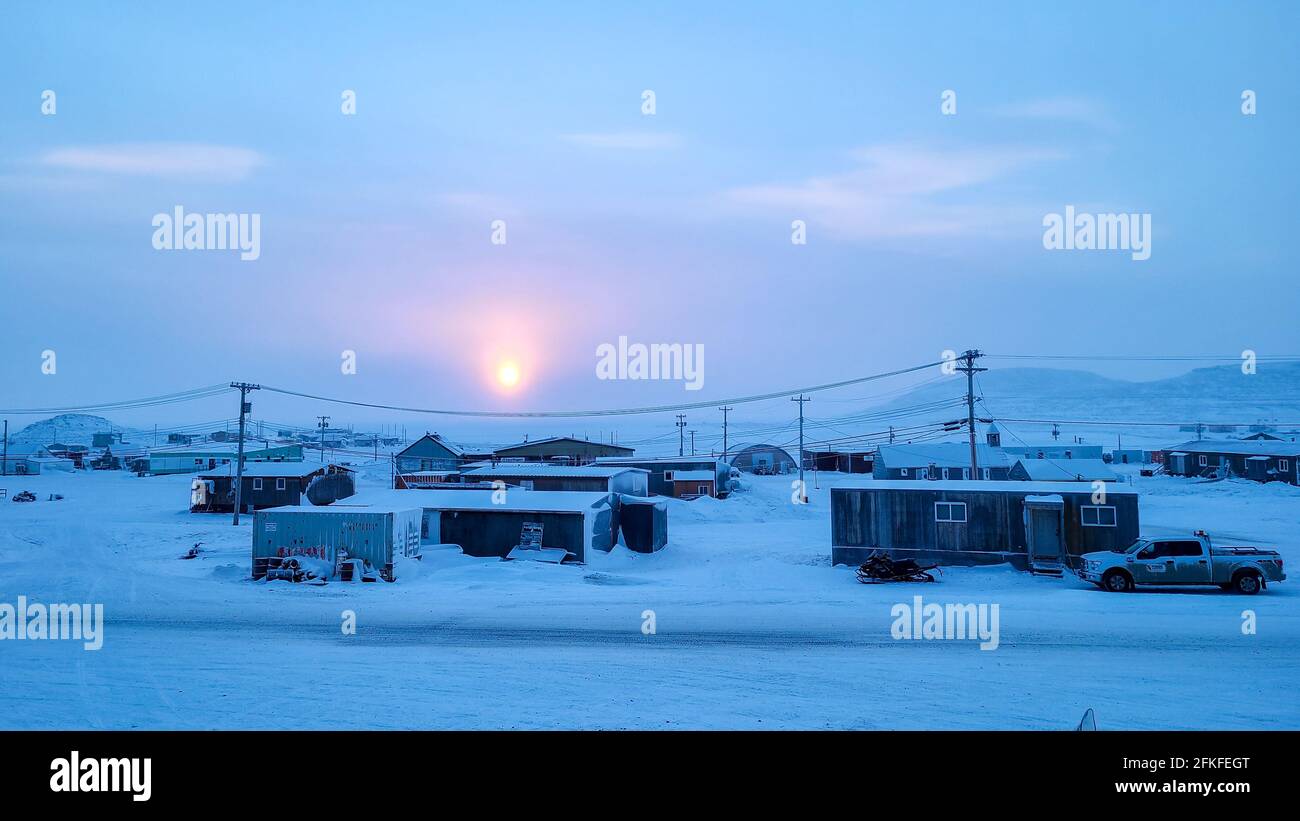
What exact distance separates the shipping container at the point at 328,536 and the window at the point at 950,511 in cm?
1981

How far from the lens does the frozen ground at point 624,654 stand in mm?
10945

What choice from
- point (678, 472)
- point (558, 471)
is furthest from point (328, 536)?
point (678, 472)

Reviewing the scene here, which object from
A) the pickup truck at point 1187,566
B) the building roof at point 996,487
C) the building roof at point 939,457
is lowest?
the pickup truck at point 1187,566

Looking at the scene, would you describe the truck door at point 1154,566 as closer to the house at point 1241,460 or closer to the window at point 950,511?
the window at point 950,511

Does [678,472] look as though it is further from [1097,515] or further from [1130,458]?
[1130,458]

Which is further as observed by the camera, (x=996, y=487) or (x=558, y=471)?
(x=558, y=471)

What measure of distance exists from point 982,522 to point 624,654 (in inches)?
700

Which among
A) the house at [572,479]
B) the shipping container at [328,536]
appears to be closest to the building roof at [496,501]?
the shipping container at [328,536]

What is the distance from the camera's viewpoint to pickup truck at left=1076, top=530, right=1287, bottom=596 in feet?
69.9

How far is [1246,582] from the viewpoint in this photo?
69.7ft

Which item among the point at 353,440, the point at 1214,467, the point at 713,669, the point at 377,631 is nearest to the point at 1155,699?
the point at 713,669

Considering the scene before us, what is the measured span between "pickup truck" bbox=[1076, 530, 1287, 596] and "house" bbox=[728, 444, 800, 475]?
72.2 metres

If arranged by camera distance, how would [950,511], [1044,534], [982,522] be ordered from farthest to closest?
[950,511]
[982,522]
[1044,534]
